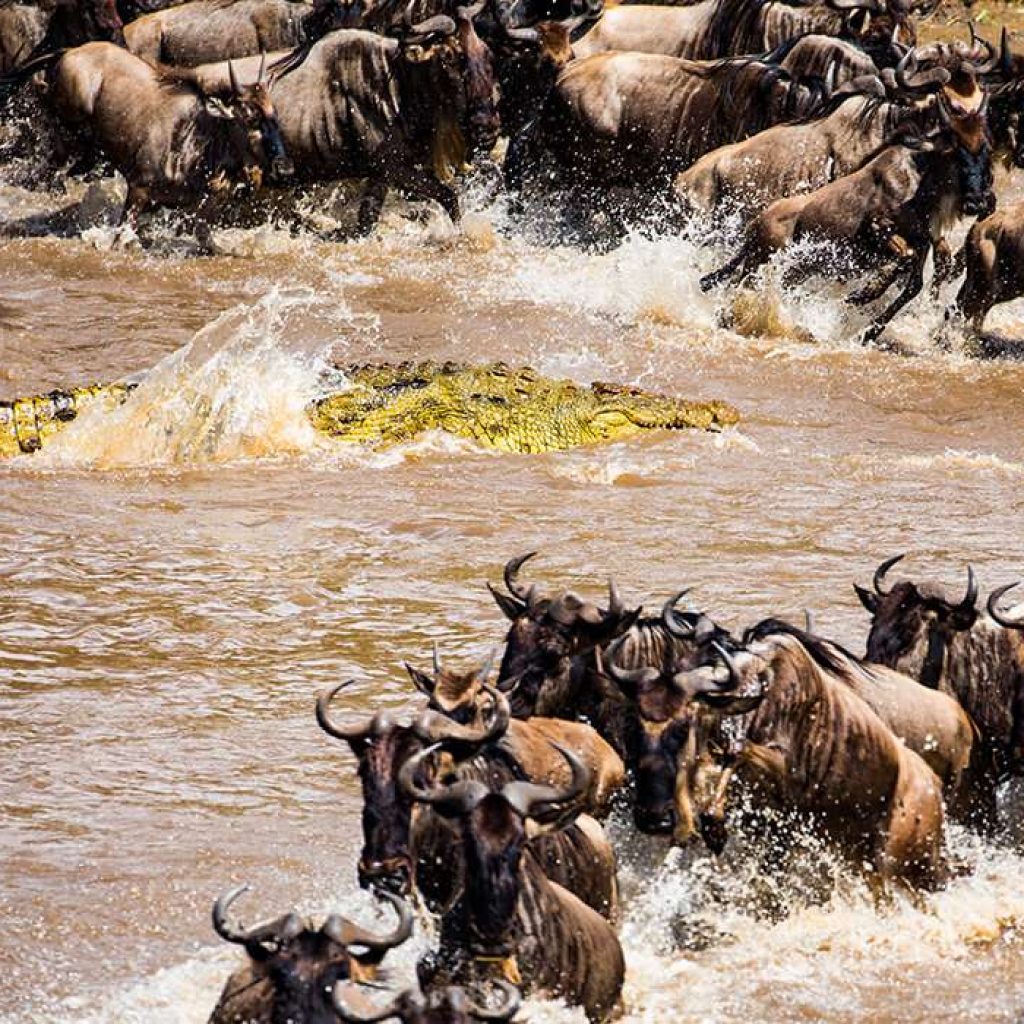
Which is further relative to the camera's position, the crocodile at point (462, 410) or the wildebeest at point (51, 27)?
the wildebeest at point (51, 27)

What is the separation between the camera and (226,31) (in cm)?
1898

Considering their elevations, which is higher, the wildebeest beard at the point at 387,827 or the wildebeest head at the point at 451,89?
the wildebeest head at the point at 451,89

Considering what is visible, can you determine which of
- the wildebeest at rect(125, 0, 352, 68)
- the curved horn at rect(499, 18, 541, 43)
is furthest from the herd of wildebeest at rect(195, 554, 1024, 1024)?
the wildebeest at rect(125, 0, 352, 68)

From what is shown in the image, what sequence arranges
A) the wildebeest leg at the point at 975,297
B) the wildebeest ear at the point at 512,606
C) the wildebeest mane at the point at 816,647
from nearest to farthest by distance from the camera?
the wildebeest mane at the point at 816,647, the wildebeest ear at the point at 512,606, the wildebeest leg at the point at 975,297

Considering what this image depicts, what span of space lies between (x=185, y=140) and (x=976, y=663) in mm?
10354

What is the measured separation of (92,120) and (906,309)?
6192 mm

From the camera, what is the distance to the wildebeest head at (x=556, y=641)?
6.30 meters

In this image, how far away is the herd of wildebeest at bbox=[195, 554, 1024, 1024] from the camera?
4.94 m

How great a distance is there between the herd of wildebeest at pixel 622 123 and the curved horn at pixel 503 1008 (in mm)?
9322

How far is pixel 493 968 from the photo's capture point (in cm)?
495

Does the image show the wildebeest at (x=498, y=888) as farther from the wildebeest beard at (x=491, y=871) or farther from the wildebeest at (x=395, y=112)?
the wildebeest at (x=395, y=112)

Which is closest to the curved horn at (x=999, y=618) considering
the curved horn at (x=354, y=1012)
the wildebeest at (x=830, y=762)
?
the wildebeest at (x=830, y=762)

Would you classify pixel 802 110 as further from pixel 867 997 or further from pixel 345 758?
pixel 867 997

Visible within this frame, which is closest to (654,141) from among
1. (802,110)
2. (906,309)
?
(802,110)
